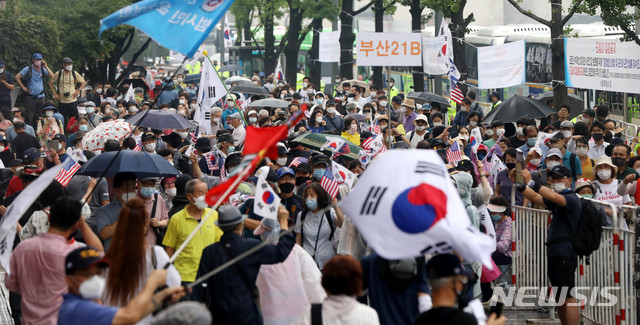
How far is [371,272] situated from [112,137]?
24.1 ft

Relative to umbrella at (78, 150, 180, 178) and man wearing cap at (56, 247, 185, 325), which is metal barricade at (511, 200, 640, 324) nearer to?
umbrella at (78, 150, 180, 178)

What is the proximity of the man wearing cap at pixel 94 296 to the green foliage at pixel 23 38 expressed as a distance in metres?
18.4

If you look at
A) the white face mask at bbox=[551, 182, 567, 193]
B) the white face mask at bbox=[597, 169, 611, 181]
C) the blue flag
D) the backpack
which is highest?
the blue flag

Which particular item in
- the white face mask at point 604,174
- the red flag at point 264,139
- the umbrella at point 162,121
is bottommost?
the white face mask at point 604,174

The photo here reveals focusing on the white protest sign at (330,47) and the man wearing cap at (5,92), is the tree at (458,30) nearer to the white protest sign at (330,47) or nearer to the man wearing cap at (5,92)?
the white protest sign at (330,47)

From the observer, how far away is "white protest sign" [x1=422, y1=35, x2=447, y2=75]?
2523 cm

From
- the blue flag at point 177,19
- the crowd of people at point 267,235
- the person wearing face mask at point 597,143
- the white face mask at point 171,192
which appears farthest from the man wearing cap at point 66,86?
the blue flag at point 177,19

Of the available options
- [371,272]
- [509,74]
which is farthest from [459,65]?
[371,272]

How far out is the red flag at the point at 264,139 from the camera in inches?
251

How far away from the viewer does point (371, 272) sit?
6254mm

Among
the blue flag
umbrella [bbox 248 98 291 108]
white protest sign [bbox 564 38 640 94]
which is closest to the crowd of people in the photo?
the blue flag

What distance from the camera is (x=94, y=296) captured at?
5.24 m

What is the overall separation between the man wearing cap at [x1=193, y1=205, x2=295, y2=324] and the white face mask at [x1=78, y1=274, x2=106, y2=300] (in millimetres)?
1640

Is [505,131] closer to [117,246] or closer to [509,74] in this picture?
[509,74]
